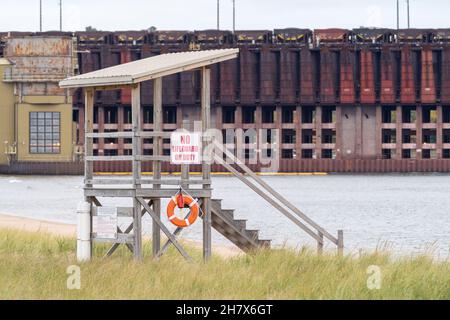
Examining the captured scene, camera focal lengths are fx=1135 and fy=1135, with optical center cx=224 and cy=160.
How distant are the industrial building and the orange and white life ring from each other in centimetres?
9506

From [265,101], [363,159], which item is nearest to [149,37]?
[265,101]

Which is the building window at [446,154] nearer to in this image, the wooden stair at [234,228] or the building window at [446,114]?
the building window at [446,114]

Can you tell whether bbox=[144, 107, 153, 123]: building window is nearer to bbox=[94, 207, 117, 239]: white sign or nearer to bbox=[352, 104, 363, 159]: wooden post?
bbox=[352, 104, 363, 159]: wooden post

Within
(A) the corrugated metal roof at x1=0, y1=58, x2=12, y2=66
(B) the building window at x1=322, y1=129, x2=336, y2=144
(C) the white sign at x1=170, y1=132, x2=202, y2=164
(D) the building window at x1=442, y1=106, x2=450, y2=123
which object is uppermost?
(A) the corrugated metal roof at x1=0, y1=58, x2=12, y2=66

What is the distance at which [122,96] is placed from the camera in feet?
411

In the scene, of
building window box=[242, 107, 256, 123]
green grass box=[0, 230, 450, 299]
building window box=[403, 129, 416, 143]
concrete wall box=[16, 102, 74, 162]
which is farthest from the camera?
building window box=[403, 129, 416, 143]

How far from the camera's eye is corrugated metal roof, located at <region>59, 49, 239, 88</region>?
18266 mm

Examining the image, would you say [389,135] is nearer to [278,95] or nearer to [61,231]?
[278,95]

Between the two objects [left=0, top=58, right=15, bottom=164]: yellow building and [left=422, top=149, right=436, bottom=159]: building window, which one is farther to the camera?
[left=422, top=149, right=436, bottom=159]: building window

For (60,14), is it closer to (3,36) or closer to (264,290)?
(3,36)

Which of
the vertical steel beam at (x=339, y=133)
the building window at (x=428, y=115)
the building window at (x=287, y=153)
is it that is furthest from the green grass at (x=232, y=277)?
the building window at (x=428, y=115)

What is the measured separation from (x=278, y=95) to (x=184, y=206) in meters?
103

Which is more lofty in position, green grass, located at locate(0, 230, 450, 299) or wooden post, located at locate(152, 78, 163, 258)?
wooden post, located at locate(152, 78, 163, 258)

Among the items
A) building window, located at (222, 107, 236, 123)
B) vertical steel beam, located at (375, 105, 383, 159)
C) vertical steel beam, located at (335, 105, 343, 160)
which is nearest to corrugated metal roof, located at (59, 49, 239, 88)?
vertical steel beam, located at (335, 105, 343, 160)
